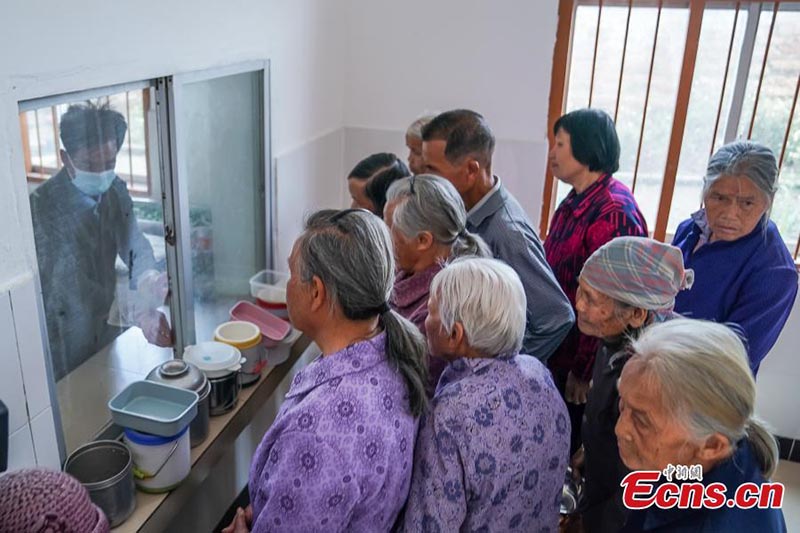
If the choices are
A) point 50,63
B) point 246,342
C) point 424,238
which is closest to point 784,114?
point 424,238

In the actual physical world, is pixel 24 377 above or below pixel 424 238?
below

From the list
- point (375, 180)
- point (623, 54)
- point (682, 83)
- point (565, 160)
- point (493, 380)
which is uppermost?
point (623, 54)

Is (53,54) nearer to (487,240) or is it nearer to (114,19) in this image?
(114,19)

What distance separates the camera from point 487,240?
1.74 m

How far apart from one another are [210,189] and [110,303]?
0.54 meters

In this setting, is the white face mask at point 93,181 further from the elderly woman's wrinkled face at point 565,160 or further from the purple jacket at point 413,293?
the elderly woman's wrinkled face at point 565,160

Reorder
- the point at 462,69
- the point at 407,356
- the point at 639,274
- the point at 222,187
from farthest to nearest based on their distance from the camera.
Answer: the point at 462,69 → the point at 222,187 → the point at 639,274 → the point at 407,356

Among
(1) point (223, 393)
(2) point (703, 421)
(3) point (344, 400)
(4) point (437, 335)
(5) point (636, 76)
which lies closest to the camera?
(2) point (703, 421)

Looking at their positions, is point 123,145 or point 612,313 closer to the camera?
point 612,313

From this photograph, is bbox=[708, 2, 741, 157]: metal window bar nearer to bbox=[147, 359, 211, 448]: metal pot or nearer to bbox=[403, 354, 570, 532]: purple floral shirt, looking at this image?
bbox=[403, 354, 570, 532]: purple floral shirt

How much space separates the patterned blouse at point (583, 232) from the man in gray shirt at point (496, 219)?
16 centimetres

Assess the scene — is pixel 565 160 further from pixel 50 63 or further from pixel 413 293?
pixel 50 63

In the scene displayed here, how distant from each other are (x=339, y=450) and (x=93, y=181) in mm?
962

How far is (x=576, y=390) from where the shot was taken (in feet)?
6.30
